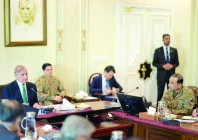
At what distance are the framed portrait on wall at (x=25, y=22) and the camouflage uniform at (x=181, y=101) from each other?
2.78 meters

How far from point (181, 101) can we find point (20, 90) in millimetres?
1942

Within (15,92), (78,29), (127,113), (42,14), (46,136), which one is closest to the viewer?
(46,136)

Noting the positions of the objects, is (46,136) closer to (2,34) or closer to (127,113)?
(127,113)

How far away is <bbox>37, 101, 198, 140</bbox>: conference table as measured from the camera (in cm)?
366

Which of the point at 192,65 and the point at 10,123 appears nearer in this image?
the point at 10,123

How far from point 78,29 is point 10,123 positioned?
446cm

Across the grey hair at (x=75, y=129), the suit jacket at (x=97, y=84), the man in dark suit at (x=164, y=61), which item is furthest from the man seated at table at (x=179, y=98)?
the man in dark suit at (x=164, y=61)

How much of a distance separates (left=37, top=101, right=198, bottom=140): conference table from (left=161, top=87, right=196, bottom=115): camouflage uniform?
601 mm

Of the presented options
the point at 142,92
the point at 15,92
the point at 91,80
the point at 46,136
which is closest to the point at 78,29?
the point at 91,80

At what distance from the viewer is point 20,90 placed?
4.69m

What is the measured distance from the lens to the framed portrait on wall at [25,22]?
243 inches

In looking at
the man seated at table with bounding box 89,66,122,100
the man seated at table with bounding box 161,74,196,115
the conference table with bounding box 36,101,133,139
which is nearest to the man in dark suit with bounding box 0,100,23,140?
the conference table with bounding box 36,101,133,139

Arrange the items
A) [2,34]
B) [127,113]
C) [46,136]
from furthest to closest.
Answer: [2,34]
[127,113]
[46,136]

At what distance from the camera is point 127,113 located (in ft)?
14.2
